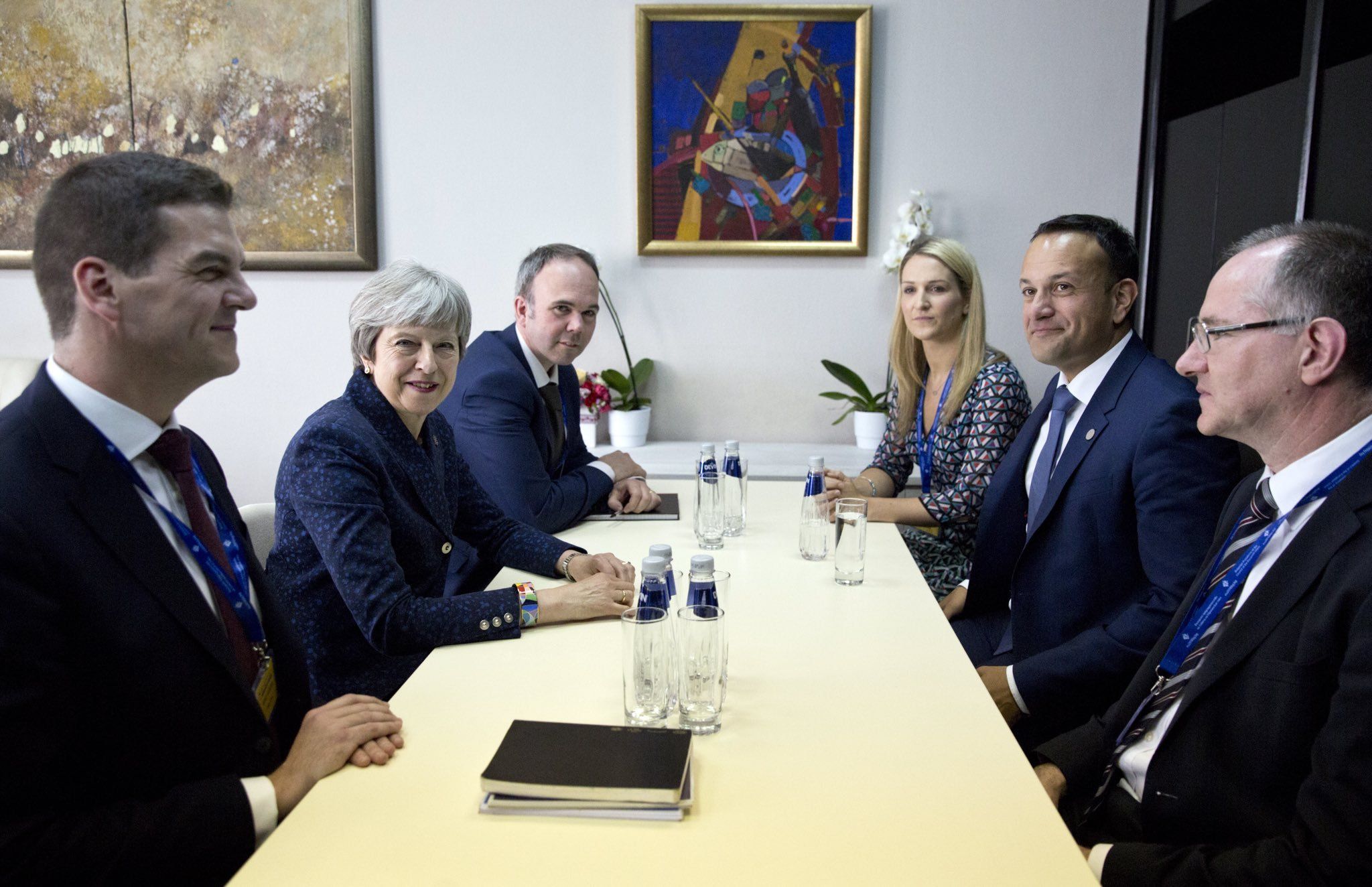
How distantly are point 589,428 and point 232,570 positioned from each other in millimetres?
2628

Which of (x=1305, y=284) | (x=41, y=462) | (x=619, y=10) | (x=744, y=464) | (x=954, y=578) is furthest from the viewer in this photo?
(x=619, y=10)

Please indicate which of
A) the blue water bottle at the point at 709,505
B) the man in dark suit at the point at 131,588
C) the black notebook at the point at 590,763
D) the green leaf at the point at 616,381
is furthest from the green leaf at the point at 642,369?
the black notebook at the point at 590,763

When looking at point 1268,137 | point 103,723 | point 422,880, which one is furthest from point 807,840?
point 1268,137

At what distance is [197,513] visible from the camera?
1.34 m

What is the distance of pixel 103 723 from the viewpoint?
1.15 metres

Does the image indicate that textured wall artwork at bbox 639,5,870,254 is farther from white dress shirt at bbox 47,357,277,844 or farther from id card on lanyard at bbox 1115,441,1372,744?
white dress shirt at bbox 47,357,277,844

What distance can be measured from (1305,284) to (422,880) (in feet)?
4.56

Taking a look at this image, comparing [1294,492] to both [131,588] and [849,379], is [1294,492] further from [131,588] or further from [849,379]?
[849,379]

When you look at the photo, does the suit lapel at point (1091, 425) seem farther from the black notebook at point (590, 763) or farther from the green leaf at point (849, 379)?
the green leaf at point (849, 379)

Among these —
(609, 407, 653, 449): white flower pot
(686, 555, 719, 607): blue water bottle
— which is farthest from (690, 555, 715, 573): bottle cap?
(609, 407, 653, 449): white flower pot

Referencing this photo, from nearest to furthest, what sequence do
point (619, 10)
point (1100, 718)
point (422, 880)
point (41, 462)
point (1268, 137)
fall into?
point (422, 880)
point (41, 462)
point (1100, 718)
point (1268, 137)
point (619, 10)

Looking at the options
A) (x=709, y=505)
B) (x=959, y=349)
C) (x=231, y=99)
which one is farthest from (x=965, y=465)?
(x=231, y=99)

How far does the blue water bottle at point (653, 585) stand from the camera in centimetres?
145

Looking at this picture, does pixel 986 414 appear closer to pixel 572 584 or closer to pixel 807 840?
pixel 572 584
